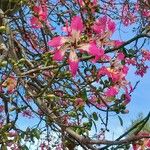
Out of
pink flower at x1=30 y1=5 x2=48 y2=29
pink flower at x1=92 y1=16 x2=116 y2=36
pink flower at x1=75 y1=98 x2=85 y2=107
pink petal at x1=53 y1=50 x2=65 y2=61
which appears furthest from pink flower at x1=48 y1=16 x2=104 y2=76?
pink flower at x1=30 y1=5 x2=48 y2=29

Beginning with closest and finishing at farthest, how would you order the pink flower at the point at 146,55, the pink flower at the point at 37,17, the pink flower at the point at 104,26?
the pink flower at the point at 104,26 → the pink flower at the point at 37,17 → the pink flower at the point at 146,55

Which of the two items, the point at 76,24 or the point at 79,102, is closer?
the point at 76,24

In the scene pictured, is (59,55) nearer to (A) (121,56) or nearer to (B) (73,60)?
(B) (73,60)

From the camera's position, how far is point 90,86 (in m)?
3.32

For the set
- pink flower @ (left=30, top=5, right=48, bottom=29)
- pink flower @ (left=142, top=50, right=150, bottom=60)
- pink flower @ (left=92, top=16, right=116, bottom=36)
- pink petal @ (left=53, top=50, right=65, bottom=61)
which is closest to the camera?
pink petal @ (left=53, top=50, right=65, bottom=61)

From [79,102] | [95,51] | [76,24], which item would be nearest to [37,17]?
[79,102]

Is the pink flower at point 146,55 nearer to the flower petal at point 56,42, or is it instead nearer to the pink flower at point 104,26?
the pink flower at point 104,26

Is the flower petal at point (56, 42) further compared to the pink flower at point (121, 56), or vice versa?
the pink flower at point (121, 56)

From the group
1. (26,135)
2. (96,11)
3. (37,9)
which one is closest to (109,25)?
(26,135)

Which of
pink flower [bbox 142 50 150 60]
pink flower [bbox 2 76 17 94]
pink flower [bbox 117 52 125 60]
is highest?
pink flower [bbox 142 50 150 60]

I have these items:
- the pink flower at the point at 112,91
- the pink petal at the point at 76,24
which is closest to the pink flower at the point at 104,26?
the pink petal at the point at 76,24

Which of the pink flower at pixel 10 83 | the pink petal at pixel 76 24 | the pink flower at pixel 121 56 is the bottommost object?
the pink petal at pixel 76 24

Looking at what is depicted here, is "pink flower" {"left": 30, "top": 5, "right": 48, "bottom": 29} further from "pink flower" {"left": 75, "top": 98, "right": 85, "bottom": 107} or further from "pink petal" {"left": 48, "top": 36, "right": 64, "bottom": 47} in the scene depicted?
"pink petal" {"left": 48, "top": 36, "right": 64, "bottom": 47}

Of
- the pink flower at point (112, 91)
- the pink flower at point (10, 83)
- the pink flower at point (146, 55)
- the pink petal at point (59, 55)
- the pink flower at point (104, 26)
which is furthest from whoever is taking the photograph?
the pink flower at point (146, 55)
